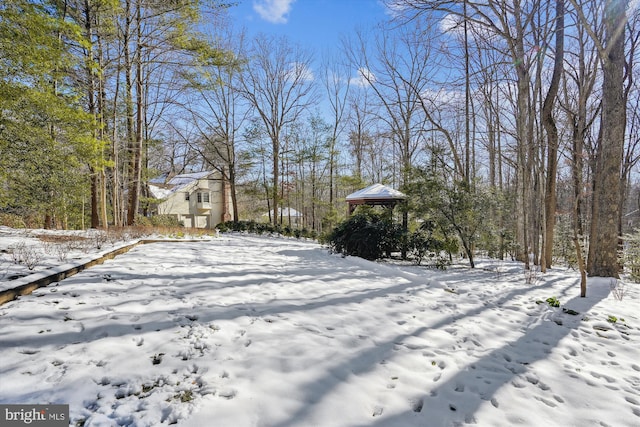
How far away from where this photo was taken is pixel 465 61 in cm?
930

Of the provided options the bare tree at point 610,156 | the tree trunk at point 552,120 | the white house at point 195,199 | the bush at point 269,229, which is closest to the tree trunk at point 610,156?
the bare tree at point 610,156

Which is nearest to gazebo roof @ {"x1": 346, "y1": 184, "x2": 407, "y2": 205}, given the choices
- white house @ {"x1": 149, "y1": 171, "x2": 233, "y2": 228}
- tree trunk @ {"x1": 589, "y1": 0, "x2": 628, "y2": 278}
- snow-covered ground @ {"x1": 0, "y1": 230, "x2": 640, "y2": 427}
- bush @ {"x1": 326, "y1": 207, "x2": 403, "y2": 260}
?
bush @ {"x1": 326, "y1": 207, "x2": 403, "y2": 260}

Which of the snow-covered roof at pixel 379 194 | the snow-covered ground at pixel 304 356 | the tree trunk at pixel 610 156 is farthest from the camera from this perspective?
the snow-covered roof at pixel 379 194

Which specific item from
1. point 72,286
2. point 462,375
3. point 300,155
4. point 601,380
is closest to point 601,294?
point 601,380

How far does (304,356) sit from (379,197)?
6100 mm

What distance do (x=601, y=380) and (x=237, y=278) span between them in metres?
3.71

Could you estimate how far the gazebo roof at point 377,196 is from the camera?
7.63 meters

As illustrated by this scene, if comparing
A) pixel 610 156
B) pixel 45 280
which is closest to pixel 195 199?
pixel 45 280

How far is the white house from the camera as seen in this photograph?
82.2 feet

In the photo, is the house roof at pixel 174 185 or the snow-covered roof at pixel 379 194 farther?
the house roof at pixel 174 185

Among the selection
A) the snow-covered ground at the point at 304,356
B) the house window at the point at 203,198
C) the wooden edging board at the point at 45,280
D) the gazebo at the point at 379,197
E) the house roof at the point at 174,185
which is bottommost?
the snow-covered ground at the point at 304,356

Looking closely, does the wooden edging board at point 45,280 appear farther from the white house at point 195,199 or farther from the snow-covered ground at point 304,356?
the white house at point 195,199

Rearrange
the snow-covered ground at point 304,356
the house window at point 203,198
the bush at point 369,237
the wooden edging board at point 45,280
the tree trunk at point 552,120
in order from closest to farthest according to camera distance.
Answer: the snow-covered ground at point 304,356 < the wooden edging board at point 45,280 < the tree trunk at point 552,120 < the bush at point 369,237 < the house window at point 203,198

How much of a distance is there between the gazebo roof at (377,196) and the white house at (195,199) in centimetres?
1821
